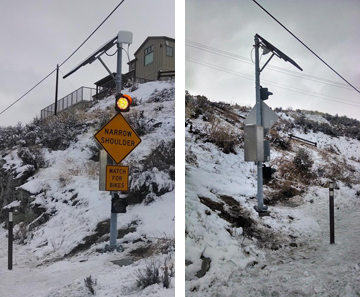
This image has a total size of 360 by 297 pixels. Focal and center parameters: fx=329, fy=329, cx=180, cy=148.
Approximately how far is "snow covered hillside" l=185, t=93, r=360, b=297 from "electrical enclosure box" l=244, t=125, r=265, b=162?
0.13 metres

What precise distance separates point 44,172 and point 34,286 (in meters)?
2.00

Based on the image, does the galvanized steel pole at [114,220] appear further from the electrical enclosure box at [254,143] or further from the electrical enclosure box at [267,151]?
the electrical enclosure box at [267,151]

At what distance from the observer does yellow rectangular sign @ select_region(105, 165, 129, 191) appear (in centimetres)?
399

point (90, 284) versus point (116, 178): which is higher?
point (116, 178)

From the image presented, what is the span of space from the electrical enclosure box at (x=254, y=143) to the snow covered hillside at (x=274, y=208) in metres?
0.13

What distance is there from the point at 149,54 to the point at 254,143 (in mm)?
2813

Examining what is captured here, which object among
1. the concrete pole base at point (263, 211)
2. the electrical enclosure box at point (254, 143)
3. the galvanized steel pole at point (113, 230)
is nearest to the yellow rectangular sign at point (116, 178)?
the galvanized steel pole at point (113, 230)

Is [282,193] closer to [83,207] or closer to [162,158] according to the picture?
[162,158]

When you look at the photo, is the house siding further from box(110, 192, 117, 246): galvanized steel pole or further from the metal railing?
box(110, 192, 117, 246): galvanized steel pole

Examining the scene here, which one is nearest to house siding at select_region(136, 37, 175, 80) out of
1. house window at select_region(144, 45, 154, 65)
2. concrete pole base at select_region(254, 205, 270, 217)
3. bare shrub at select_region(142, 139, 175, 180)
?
house window at select_region(144, 45, 154, 65)

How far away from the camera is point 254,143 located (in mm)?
3789

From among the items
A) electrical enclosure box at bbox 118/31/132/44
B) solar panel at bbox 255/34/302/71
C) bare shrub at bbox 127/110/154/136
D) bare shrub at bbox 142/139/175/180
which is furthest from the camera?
bare shrub at bbox 127/110/154/136

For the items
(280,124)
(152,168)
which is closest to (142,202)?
(152,168)

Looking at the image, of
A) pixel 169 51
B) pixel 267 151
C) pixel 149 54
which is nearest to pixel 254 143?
pixel 267 151
